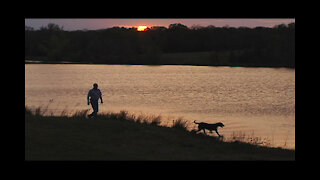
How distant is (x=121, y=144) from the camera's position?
16.5 meters

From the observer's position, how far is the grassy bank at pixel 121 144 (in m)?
14.9

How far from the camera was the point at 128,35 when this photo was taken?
388 feet

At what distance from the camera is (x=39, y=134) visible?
16.8 metres

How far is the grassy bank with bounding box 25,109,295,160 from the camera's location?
49.0 feet
